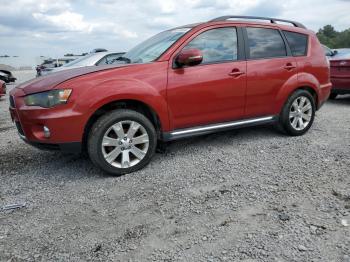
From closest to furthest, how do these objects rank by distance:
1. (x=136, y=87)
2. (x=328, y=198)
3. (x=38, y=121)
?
(x=328, y=198)
(x=38, y=121)
(x=136, y=87)

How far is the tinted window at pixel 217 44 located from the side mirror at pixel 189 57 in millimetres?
267

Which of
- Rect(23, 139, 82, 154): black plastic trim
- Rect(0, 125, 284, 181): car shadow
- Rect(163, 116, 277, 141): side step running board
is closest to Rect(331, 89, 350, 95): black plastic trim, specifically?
Rect(0, 125, 284, 181): car shadow

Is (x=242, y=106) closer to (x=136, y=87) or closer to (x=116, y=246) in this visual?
(x=136, y=87)

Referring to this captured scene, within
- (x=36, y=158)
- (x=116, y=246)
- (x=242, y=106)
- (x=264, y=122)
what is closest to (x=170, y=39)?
(x=242, y=106)

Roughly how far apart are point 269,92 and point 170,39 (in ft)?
5.30

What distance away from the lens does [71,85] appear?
3.66m

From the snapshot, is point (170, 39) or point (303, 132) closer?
point (170, 39)

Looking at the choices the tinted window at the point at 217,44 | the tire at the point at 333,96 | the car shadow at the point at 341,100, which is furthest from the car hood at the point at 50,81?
the tire at the point at 333,96

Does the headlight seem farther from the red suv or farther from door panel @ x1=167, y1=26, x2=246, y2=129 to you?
door panel @ x1=167, y1=26, x2=246, y2=129

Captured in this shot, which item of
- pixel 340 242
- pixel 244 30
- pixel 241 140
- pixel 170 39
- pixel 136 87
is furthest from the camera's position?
pixel 241 140

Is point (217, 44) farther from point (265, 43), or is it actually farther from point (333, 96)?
point (333, 96)

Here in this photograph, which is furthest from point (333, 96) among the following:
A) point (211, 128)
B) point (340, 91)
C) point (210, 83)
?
point (210, 83)

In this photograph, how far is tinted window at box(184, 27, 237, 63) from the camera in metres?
4.40

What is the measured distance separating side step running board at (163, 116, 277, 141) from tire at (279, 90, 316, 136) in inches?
8.3
